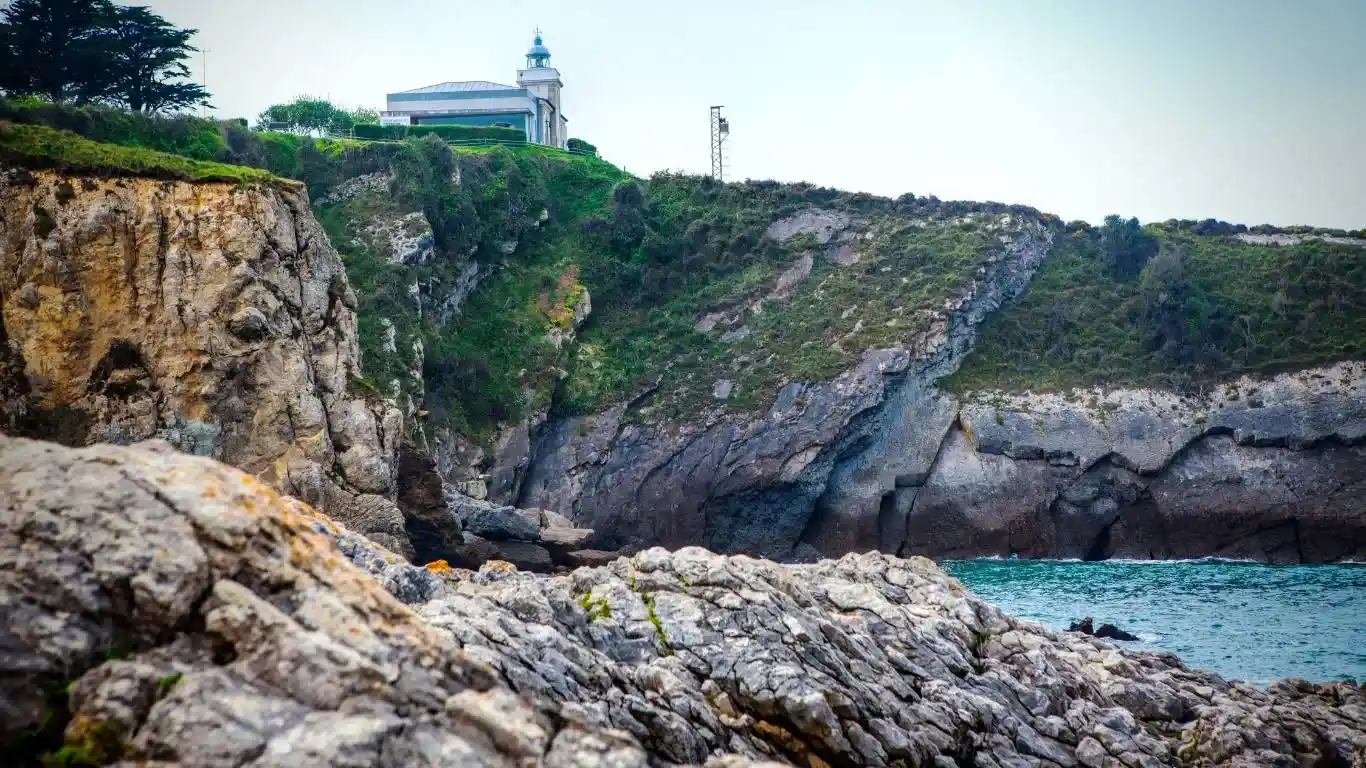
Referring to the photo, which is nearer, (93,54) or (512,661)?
(512,661)

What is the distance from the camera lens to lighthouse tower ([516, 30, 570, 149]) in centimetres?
8419

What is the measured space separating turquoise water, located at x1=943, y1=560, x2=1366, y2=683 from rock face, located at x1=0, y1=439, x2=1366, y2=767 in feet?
24.4

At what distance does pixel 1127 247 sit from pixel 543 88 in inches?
Result: 1704

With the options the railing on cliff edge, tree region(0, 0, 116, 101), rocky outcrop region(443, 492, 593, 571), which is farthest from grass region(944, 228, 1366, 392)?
tree region(0, 0, 116, 101)

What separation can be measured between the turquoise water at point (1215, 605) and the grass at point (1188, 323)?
11.9 m

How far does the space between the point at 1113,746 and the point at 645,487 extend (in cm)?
3852

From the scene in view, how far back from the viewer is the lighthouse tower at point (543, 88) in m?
84.2

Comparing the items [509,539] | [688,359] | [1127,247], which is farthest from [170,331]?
[1127,247]

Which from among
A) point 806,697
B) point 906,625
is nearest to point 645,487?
point 906,625

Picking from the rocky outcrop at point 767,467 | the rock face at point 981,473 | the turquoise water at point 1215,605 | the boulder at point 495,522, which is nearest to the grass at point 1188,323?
the rock face at point 981,473

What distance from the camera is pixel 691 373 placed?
61125mm

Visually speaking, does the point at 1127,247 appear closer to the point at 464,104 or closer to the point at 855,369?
the point at 855,369

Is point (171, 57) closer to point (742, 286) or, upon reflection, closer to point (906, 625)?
point (742, 286)

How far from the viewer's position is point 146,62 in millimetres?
55406
